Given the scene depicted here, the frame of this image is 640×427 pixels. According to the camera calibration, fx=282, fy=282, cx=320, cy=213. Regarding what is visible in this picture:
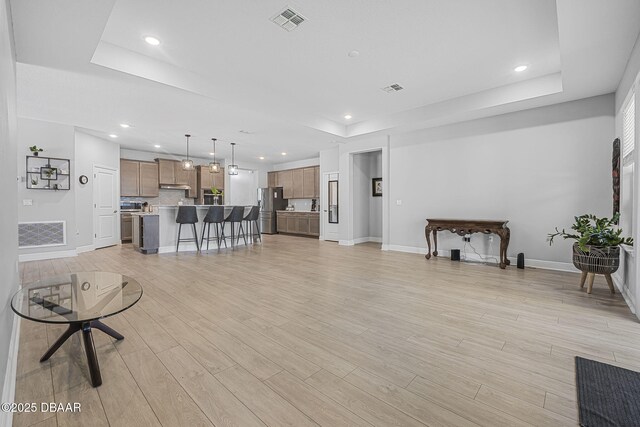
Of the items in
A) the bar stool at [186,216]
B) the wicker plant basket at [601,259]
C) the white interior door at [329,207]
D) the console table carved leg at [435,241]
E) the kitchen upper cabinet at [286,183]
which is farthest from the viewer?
the kitchen upper cabinet at [286,183]

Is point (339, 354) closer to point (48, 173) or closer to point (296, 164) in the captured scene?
point (48, 173)

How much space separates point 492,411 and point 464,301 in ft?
5.85

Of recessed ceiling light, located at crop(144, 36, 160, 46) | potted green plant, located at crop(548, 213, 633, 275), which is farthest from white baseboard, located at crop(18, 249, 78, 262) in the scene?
potted green plant, located at crop(548, 213, 633, 275)

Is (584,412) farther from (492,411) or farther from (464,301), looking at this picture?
(464,301)

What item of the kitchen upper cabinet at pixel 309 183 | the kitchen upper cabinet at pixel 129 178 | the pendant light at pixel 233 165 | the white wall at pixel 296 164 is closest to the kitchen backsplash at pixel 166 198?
the kitchen upper cabinet at pixel 129 178

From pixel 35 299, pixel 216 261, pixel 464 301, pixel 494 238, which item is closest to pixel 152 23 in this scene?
pixel 35 299

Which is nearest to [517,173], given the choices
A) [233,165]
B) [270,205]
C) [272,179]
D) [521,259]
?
[521,259]

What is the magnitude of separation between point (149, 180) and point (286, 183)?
435cm

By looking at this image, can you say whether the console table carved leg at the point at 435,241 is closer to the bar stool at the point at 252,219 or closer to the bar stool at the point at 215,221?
the bar stool at the point at 252,219

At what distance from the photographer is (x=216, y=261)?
17.5 feet

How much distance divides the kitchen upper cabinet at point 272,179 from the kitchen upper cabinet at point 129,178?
14.6 feet

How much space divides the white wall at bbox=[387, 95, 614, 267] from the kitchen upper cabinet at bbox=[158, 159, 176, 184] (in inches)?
269

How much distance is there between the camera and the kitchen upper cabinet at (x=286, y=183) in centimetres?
1025

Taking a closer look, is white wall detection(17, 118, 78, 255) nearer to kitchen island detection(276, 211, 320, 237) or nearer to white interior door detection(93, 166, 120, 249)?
white interior door detection(93, 166, 120, 249)
